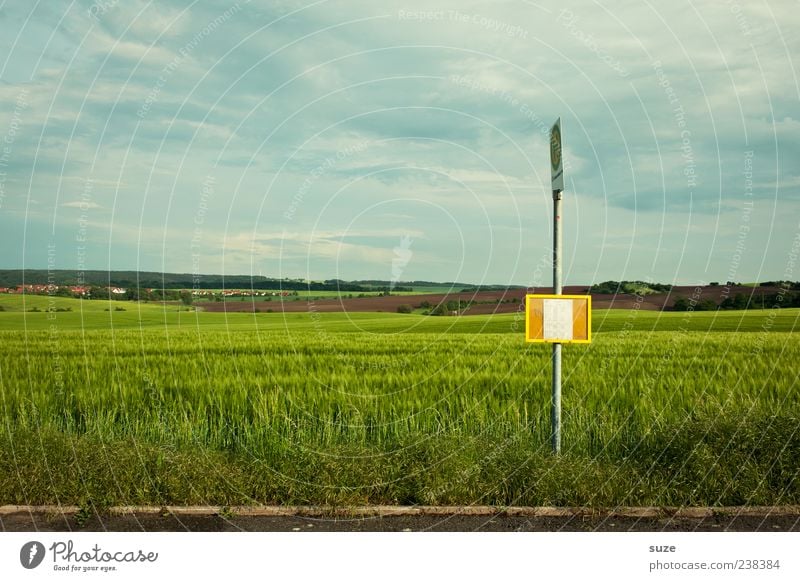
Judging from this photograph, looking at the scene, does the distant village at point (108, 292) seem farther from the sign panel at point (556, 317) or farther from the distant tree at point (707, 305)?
the distant tree at point (707, 305)

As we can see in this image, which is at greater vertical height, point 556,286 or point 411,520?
point 556,286

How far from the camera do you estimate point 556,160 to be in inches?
234

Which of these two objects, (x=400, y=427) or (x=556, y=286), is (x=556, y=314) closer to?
(x=556, y=286)

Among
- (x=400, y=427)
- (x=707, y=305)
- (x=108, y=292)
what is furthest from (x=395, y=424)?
(x=707, y=305)

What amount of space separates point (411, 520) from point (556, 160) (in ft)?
10.8

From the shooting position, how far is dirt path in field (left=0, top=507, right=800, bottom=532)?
5391mm

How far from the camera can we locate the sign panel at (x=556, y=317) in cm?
584

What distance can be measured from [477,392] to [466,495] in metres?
3.44

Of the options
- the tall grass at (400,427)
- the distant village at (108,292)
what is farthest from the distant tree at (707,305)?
the distant village at (108,292)

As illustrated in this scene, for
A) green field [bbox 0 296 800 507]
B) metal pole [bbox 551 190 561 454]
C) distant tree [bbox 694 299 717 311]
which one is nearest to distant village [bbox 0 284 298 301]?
green field [bbox 0 296 800 507]

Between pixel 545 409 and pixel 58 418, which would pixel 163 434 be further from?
pixel 545 409

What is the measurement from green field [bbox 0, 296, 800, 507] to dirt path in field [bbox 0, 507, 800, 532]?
13cm

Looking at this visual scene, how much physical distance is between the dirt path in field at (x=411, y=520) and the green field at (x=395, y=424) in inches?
5.2
